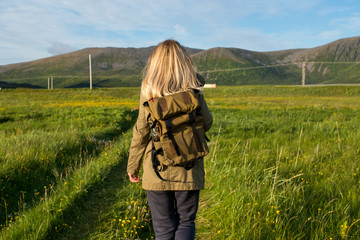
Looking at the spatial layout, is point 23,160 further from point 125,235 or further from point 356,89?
point 356,89

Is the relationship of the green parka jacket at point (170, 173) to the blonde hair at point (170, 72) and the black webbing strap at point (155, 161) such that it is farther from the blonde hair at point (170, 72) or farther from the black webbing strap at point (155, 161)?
the blonde hair at point (170, 72)

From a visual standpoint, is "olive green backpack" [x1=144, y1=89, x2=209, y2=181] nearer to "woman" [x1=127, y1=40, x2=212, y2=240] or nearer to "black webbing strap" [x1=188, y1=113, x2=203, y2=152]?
"black webbing strap" [x1=188, y1=113, x2=203, y2=152]

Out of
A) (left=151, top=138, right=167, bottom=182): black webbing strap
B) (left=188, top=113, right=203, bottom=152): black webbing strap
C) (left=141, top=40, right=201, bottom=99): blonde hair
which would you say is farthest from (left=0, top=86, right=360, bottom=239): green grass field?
(left=141, top=40, right=201, bottom=99): blonde hair

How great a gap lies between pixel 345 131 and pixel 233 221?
748cm

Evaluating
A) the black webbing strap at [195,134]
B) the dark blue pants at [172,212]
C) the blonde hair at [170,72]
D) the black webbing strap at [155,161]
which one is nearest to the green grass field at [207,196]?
the dark blue pants at [172,212]

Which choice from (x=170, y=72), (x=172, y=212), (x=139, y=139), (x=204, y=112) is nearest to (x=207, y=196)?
(x=172, y=212)

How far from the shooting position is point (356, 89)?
36.8 metres

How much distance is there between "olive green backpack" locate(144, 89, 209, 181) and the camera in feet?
7.36

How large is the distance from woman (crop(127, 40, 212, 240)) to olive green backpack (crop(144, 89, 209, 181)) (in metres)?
0.11

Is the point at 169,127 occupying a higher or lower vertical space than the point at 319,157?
higher

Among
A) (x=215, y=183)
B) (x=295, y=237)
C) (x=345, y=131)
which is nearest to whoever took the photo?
(x=295, y=237)

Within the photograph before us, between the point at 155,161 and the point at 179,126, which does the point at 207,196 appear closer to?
the point at 155,161

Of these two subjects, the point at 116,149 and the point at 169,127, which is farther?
the point at 116,149

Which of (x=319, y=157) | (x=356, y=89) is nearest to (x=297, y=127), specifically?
(x=319, y=157)
